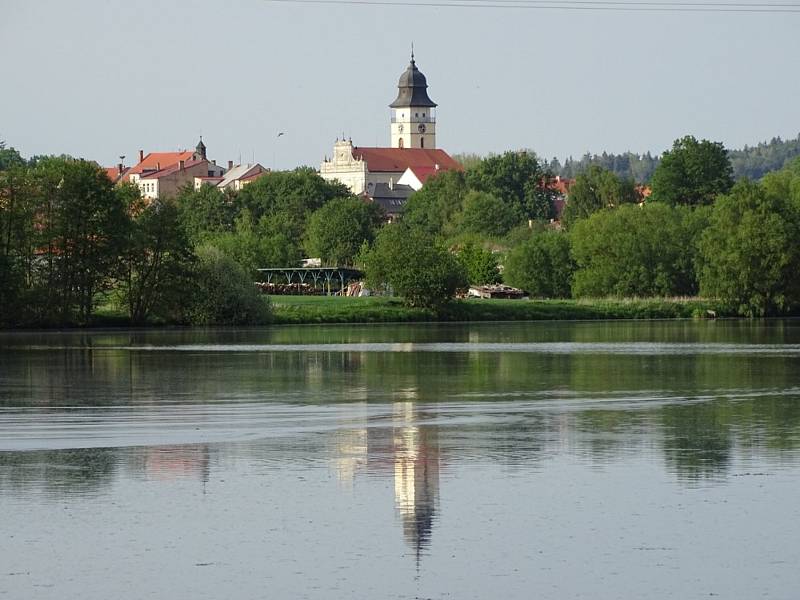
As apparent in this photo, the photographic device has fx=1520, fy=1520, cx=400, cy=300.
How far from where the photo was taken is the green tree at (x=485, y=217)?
155375mm

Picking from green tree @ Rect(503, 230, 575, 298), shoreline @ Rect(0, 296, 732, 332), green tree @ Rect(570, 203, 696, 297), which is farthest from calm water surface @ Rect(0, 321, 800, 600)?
green tree @ Rect(503, 230, 575, 298)

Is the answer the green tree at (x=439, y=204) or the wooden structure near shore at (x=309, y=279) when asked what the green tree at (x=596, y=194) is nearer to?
the green tree at (x=439, y=204)

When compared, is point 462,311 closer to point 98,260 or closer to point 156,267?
point 156,267

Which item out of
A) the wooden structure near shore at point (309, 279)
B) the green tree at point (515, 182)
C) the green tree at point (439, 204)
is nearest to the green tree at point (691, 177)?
the green tree at point (439, 204)

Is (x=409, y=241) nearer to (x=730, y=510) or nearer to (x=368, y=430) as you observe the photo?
(x=368, y=430)

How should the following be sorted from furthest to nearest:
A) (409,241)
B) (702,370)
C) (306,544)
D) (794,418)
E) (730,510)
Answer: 1. (409,241)
2. (702,370)
3. (794,418)
4. (730,510)
5. (306,544)

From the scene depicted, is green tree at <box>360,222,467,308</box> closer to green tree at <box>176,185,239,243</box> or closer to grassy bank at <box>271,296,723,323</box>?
grassy bank at <box>271,296,723,323</box>

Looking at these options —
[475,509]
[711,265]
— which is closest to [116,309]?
[711,265]

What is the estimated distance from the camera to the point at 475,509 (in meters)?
16.5

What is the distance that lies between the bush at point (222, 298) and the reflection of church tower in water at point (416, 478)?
2170 inches

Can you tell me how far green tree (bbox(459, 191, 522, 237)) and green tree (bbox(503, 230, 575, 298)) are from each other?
123 feet

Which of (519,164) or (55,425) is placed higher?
(519,164)

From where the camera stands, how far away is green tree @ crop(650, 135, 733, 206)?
5694 inches

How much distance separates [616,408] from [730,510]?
11652mm
